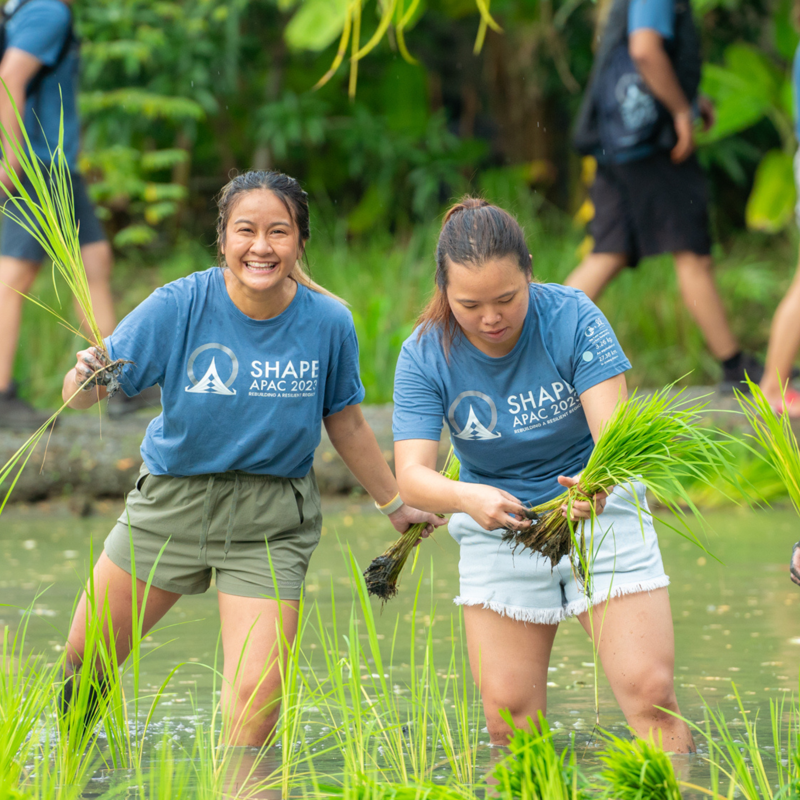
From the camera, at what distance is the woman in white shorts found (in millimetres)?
2748

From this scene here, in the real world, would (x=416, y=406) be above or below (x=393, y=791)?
above

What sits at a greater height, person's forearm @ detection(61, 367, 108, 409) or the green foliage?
the green foliage

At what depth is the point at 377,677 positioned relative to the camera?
141 inches

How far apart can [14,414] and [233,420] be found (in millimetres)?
3161

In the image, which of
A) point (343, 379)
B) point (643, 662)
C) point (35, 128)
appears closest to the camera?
point (643, 662)

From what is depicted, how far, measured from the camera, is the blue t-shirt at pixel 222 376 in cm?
299

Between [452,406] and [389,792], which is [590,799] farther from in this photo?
[452,406]

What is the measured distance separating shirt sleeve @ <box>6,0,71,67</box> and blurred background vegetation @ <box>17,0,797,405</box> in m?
2.25

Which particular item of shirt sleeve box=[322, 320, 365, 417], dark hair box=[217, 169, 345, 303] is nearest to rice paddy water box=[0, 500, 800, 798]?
shirt sleeve box=[322, 320, 365, 417]

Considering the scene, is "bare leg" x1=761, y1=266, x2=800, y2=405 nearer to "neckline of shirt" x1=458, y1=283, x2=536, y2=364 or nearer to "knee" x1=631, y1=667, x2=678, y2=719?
"neckline of shirt" x1=458, y1=283, x2=536, y2=364

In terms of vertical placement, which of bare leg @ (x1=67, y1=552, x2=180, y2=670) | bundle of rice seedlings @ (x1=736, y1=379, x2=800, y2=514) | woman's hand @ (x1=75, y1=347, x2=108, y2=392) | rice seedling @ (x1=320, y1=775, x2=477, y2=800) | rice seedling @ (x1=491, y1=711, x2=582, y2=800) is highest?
woman's hand @ (x1=75, y1=347, x2=108, y2=392)

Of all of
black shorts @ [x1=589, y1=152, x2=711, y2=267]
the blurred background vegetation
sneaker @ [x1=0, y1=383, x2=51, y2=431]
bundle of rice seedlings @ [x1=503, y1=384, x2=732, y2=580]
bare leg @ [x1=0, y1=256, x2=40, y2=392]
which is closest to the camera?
bundle of rice seedlings @ [x1=503, y1=384, x2=732, y2=580]

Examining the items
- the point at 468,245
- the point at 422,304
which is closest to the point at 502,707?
the point at 468,245

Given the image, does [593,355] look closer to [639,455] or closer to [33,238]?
[639,455]
